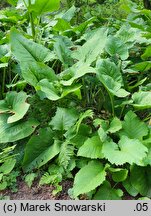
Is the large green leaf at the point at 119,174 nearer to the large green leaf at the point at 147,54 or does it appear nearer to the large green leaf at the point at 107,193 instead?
the large green leaf at the point at 107,193

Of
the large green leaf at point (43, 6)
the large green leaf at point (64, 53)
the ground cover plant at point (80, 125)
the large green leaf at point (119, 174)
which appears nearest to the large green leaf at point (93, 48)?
the ground cover plant at point (80, 125)

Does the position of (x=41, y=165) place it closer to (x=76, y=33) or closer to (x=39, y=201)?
(x=39, y=201)

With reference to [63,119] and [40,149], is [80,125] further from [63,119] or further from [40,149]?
[40,149]

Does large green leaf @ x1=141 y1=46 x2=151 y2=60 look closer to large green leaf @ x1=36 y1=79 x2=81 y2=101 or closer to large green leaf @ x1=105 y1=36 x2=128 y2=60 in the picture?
large green leaf @ x1=105 y1=36 x2=128 y2=60

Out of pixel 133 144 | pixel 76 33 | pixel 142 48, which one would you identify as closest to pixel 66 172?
pixel 133 144

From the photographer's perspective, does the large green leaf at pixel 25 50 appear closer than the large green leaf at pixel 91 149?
No

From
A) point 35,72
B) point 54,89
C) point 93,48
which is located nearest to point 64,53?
point 93,48
